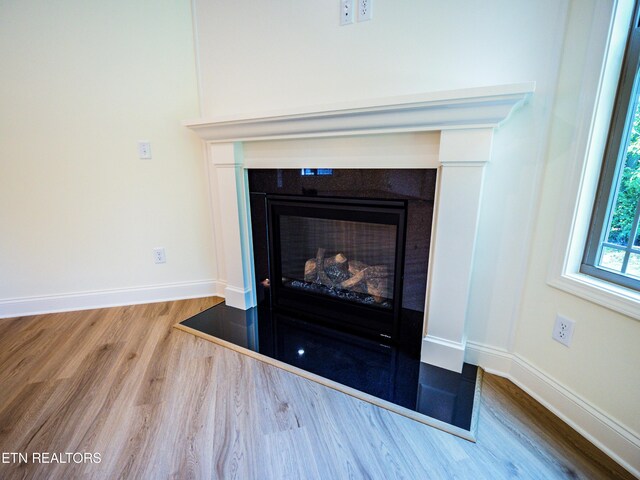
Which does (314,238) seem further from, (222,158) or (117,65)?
(117,65)

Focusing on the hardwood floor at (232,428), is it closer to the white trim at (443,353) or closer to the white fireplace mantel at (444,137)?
the white trim at (443,353)

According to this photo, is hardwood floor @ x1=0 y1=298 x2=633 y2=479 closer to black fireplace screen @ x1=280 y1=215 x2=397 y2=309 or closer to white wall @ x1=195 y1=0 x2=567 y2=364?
white wall @ x1=195 y1=0 x2=567 y2=364

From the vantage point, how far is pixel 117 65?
188 cm

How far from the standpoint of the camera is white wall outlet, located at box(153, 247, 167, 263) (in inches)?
86.4

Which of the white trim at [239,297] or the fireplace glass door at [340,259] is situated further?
the white trim at [239,297]

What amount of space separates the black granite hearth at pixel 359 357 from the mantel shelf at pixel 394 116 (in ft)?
3.23

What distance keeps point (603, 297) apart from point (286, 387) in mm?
1308

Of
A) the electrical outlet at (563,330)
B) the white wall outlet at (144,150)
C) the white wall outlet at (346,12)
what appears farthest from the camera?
the white wall outlet at (144,150)

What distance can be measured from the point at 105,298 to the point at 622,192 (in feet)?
9.65

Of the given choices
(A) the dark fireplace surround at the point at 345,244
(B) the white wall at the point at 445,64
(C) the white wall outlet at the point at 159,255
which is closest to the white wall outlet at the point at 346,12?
(B) the white wall at the point at 445,64

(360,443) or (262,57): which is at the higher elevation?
(262,57)

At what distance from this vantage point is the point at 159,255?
221 centimetres

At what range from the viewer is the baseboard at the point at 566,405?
3.39 ft

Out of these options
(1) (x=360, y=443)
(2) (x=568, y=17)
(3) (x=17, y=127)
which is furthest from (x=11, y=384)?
(2) (x=568, y=17)
